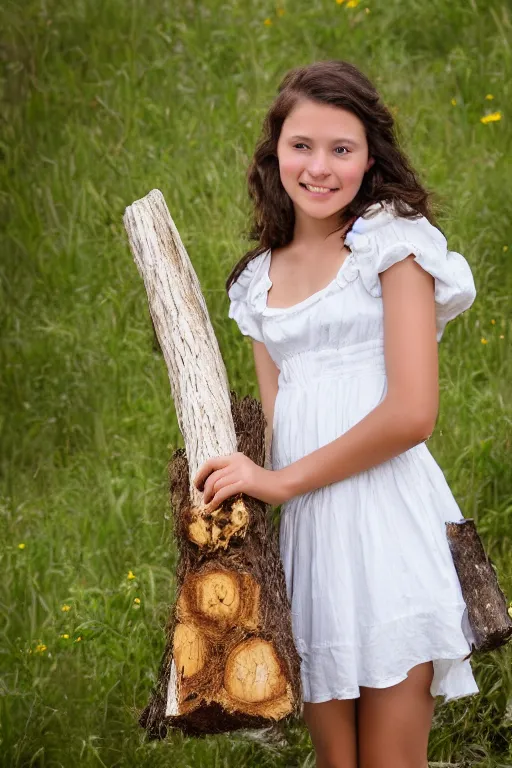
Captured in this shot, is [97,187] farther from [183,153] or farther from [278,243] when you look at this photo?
[278,243]

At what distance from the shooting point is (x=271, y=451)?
246cm

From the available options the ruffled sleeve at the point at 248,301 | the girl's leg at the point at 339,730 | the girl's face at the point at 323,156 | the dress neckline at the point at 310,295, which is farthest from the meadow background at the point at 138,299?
the girl's face at the point at 323,156

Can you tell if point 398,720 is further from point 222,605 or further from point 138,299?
point 138,299

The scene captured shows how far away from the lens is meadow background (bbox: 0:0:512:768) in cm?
334

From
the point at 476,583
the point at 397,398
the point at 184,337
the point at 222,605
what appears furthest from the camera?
the point at 184,337

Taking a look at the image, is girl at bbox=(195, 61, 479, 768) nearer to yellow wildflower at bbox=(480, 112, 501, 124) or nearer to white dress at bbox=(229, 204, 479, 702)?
white dress at bbox=(229, 204, 479, 702)

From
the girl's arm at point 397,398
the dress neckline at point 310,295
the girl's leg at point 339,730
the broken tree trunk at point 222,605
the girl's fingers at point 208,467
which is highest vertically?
the dress neckline at point 310,295

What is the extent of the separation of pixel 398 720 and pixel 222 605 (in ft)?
1.54

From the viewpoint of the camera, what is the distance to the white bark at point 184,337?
7.62 feet

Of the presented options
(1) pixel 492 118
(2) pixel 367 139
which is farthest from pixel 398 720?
(1) pixel 492 118

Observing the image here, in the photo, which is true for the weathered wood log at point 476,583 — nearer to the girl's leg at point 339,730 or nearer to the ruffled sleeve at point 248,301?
the girl's leg at point 339,730

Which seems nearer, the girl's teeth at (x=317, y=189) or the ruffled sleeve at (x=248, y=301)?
the girl's teeth at (x=317, y=189)

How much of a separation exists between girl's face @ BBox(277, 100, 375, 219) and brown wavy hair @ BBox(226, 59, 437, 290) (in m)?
0.03

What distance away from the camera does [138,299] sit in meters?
4.79
